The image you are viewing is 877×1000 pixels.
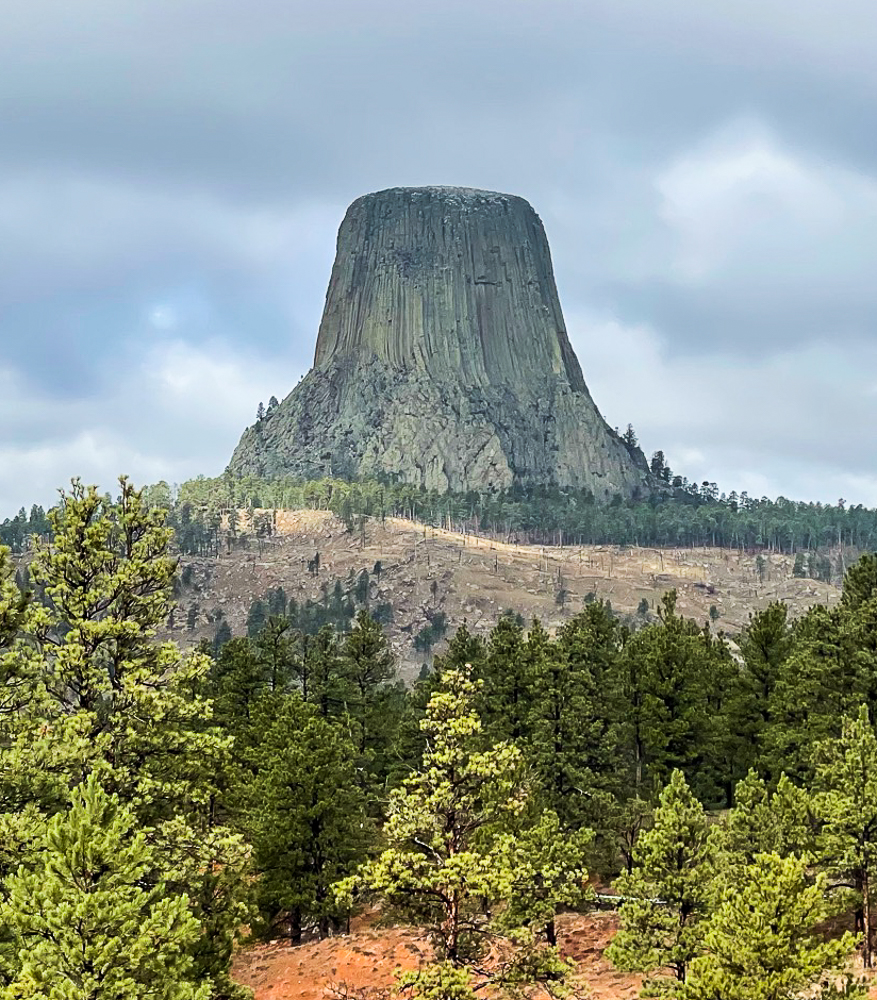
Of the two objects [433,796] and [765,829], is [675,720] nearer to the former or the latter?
[765,829]

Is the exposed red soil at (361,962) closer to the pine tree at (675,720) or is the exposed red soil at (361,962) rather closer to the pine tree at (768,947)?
the pine tree at (675,720)

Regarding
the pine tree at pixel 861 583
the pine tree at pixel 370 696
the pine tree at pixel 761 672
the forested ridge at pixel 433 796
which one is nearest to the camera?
the forested ridge at pixel 433 796

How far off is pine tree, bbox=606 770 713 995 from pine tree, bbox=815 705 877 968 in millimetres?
4106

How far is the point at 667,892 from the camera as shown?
117 feet

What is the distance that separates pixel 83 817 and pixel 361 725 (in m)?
43.1

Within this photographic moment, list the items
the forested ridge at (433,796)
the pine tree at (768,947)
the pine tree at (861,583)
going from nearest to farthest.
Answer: the forested ridge at (433,796) → the pine tree at (768,947) → the pine tree at (861,583)

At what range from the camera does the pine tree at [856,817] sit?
3609 cm

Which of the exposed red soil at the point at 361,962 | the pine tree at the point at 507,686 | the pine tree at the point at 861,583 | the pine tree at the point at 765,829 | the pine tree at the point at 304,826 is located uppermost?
the pine tree at the point at 861,583

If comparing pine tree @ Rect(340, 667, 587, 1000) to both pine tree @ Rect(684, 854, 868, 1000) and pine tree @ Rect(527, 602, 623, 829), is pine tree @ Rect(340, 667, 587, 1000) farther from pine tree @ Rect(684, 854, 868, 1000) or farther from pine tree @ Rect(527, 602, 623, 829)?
pine tree @ Rect(527, 602, 623, 829)

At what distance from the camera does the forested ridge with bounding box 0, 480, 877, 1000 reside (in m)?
22.8

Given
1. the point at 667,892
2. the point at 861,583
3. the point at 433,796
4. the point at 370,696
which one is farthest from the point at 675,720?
the point at 433,796

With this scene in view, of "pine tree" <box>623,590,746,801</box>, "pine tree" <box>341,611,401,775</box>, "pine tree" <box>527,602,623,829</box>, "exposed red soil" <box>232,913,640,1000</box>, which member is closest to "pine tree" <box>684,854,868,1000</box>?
"exposed red soil" <box>232,913,640,1000</box>

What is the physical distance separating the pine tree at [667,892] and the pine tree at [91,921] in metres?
18.0

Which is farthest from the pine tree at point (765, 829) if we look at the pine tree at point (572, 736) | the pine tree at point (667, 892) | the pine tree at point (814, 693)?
the pine tree at point (572, 736)
